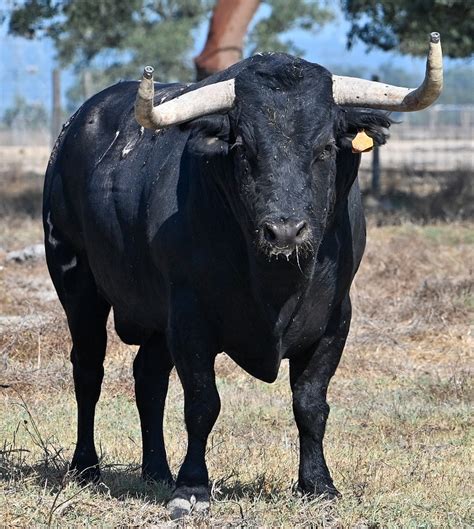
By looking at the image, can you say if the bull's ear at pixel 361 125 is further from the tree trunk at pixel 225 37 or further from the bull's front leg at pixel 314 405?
the tree trunk at pixel 225 37

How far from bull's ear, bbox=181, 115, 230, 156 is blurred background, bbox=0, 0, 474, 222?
2817 mm

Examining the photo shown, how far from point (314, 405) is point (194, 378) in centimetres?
62

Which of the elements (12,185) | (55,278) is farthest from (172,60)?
(55,278)

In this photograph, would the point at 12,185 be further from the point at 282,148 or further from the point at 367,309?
the point at 282,148

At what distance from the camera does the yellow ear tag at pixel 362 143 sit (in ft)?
18.1

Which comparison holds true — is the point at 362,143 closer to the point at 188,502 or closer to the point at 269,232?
the point at 269,232

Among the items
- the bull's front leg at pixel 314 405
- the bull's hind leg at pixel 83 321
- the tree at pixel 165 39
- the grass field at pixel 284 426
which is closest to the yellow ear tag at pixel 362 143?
the bull's front leg at pixel 314 405

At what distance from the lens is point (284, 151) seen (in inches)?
210

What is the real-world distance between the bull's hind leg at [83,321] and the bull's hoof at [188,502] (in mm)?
1668

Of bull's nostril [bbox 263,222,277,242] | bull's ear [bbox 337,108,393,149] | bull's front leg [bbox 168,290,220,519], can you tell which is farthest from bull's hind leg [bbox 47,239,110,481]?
bull's nostril [bbox 263,222,277,242]

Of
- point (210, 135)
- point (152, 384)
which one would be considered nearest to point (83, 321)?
point (152, 384)

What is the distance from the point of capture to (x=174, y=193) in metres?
6.08

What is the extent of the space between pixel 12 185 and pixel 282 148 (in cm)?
2104

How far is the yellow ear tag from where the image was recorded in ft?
18.1
